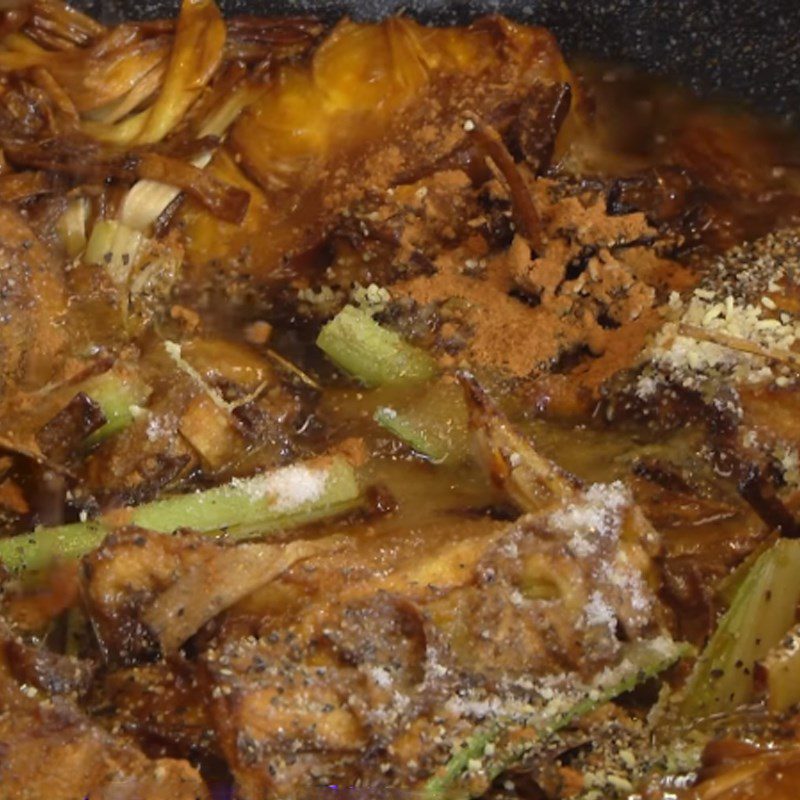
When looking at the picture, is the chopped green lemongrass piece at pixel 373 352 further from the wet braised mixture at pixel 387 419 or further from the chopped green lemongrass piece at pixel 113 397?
the chopped green lemongrass piece at pixel 113 397

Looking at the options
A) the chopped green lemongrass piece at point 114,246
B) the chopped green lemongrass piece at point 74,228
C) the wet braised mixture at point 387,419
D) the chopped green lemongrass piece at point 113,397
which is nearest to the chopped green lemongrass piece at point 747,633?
the wet braised mixture at point 387,419

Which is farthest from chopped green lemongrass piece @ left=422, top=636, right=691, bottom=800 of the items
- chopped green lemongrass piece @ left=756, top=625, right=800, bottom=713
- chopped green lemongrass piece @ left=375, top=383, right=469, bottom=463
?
chopped green lemongrass piece @ left=375, top=383, right=469, bottom=463

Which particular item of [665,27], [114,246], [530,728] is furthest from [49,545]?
[665,27]

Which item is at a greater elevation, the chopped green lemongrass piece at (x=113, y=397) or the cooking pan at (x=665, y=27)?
the cooking pan at (x=665, y=27)

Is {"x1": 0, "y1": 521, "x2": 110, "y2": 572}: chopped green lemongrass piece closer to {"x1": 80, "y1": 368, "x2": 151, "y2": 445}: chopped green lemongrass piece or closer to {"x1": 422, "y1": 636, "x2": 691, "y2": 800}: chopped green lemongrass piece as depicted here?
{"x1": 80, "y1": 368, "x2": 151, "y2": 445}: chopped green lemongrass piece

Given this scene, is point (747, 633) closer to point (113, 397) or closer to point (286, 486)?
point (286, 486)
